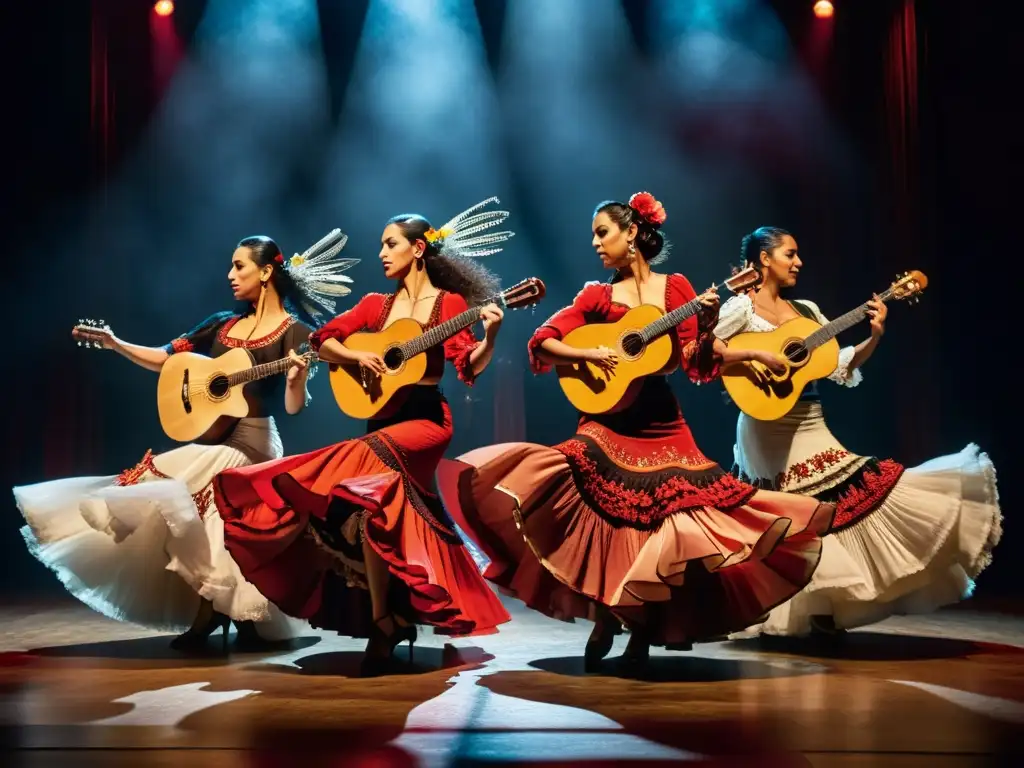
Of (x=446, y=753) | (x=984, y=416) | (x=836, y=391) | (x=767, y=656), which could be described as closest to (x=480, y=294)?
(x=767, y=656)

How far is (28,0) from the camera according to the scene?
600 centimetres

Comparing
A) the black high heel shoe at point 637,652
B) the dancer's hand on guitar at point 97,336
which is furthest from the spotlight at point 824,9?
the dancer's hand on guitar at point 97,336

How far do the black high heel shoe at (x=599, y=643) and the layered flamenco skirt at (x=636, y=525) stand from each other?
0.08 metres

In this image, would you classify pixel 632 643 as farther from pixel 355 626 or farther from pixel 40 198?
pixel 40 198

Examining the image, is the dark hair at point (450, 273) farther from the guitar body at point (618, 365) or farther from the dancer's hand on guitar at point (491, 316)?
the guitar body at point (618, 365)

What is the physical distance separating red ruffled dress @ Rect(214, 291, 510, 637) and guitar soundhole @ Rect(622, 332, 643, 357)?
0.57 metres

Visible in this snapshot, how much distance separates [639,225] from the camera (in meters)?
3.96

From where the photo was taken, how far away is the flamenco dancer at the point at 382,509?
3645mm

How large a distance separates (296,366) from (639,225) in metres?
1.41

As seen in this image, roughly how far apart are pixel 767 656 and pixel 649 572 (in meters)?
0.92

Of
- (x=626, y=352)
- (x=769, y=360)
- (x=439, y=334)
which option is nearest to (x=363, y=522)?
(x=439, y=334)

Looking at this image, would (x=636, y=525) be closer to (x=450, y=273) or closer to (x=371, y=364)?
(x=371, y=364)

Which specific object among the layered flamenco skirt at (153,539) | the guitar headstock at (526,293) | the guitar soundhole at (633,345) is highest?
the guitar headstock at (526,293)

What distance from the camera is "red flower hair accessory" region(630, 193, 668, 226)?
396 centimetres
